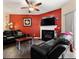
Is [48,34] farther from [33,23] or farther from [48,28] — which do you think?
[33,23]

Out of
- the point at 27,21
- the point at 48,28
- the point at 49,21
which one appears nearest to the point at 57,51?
the point at 49,21

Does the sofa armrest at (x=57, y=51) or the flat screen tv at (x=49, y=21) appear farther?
the flat screen tv at (x=49, y=21)

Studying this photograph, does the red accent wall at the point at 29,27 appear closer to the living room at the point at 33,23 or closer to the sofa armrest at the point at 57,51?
the living room at the point at 33,23

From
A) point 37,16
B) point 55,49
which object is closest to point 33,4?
point 55,49

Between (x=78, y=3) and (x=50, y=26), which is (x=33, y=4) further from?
(x=78, y=3)

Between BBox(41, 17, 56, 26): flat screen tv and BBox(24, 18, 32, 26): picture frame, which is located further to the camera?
BBox(24, 18, 32, 26): picture frame

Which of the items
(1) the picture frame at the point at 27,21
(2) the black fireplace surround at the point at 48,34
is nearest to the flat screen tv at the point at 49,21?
(2) the black fireplace surround at the point at 48,34

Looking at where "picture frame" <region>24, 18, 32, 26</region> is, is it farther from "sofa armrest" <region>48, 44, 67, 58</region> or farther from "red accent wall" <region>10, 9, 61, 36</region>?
"sofa armrest" <region>48, 44, 67, 58</region>

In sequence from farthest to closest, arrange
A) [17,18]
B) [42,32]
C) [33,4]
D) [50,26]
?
[17,18], [42,32], [50,26], [33,4]

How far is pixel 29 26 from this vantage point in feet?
32.9

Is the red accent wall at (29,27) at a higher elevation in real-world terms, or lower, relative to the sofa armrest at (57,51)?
higher

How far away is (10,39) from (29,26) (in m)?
3.43

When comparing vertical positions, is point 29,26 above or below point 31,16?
below

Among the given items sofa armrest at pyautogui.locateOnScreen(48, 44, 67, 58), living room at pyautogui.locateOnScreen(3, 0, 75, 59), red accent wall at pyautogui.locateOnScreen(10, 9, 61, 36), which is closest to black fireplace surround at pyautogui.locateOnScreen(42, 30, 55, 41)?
living room at pyautogui.locateOnScreen(3, 0, 75, 59)
